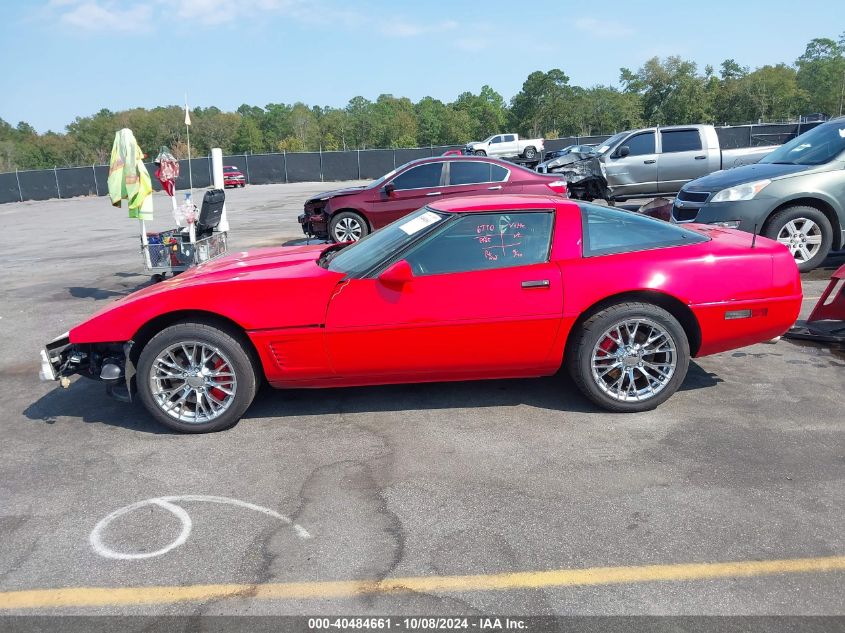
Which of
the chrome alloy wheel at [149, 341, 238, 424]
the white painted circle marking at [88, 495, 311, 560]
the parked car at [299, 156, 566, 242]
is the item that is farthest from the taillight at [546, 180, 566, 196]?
the white painted circle marking at [88, 495, 311, 560]

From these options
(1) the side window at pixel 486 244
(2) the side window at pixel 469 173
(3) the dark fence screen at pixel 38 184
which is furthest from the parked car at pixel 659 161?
(3) the dark fence screen at pixel 38 184

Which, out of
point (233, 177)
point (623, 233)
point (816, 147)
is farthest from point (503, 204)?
point (233, 177)

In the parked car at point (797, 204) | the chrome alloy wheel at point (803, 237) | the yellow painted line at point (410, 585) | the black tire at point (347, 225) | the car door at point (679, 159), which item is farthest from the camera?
the car door at point (679, 159)

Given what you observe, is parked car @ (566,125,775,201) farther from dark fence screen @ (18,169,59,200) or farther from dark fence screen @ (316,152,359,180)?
dark fence screen @ (18,169,59,200)

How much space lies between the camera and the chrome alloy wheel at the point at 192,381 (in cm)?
444

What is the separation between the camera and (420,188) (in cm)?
1123

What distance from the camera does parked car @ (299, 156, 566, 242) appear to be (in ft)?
Answer: 36.2

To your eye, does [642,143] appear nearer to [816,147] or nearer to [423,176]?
[423,176]

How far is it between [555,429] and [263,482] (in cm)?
184

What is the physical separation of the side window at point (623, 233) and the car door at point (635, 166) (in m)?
10.1

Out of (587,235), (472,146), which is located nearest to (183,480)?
(587,235)

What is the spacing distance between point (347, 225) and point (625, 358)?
7.66 metres

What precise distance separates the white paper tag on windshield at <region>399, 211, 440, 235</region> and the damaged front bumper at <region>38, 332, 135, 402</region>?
2.03 meters

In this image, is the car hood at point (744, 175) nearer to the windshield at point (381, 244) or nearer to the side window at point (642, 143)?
the windshield at point (381, 244)
